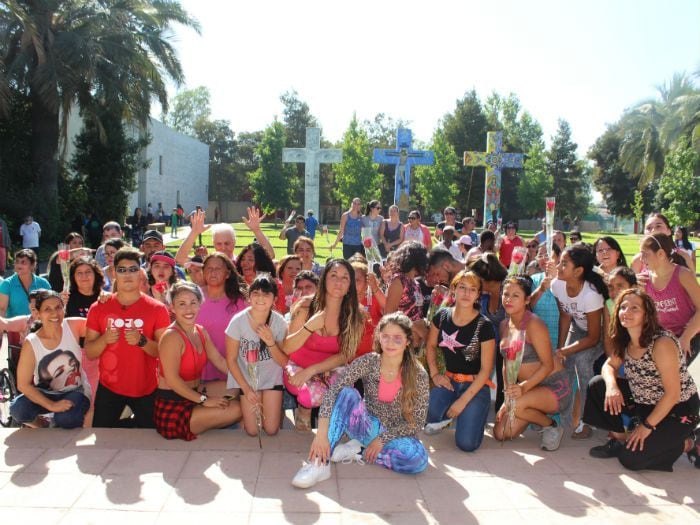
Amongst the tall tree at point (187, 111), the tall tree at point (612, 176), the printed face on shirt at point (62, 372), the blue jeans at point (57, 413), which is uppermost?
the tall tree at point (187, 111)

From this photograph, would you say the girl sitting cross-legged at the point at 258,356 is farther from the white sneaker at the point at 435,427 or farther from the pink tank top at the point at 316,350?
the white sneaker at the point at 435,427

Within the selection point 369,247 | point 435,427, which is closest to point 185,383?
point 435,427

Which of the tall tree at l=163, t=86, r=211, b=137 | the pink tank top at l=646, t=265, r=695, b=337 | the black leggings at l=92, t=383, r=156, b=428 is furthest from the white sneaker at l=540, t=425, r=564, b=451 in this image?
the tall tree at l=163, t=86, r=211, b=137

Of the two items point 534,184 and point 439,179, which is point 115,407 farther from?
point 534,184

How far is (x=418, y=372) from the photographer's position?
411 cm

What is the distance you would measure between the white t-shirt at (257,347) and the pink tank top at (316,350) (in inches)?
7.1

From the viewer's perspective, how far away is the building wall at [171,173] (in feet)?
124

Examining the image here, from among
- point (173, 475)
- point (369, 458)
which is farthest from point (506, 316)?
point (173, 475)

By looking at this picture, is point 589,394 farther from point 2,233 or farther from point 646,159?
point 646,159

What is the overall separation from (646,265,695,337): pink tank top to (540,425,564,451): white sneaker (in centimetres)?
137

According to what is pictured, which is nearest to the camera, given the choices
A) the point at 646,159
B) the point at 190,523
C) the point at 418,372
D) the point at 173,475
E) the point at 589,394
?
the point at 190,523

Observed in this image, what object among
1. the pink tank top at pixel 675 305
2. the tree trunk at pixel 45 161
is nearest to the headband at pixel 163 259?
the pink tank top at pixel 675 305

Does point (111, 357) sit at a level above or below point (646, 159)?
below

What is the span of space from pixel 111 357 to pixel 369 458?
2.10 metres
